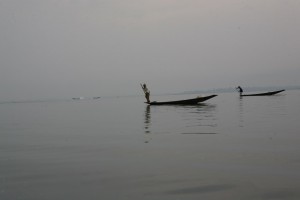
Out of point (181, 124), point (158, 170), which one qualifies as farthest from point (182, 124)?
point (158, 170)

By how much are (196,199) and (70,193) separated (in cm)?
237

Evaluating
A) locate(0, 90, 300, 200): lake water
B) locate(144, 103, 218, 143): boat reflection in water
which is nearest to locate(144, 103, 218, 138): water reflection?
locate(144, 103, 218, 143): boat reflection in water

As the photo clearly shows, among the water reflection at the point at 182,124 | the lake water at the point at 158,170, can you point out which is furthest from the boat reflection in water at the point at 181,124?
the lake water at the point at 158,170

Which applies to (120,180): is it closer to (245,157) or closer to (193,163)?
(193,163)

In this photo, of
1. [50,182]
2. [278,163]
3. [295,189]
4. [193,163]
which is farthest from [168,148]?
[295,189]

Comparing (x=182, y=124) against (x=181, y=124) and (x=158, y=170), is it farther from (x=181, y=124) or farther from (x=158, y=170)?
(x=158, y=170)

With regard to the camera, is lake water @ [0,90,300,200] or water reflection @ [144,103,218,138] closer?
lake water @ [0,90,300,200]

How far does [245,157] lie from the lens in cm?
921

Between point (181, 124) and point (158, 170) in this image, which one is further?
point (181, 124)

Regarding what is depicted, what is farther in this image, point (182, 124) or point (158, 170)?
point (182, 124)

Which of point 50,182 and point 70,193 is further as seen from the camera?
point 50,182

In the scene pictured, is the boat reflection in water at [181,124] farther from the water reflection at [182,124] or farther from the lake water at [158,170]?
the lake water at [158,170]

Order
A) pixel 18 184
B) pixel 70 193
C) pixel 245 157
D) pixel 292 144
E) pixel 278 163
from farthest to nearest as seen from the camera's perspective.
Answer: pixel 292 144, pixel 245 157, pixel 278 163, pixel 18 184, pixel 70 193

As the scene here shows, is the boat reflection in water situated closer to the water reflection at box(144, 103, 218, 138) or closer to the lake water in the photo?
the water reflection at box(144, 103, 218, 138)
